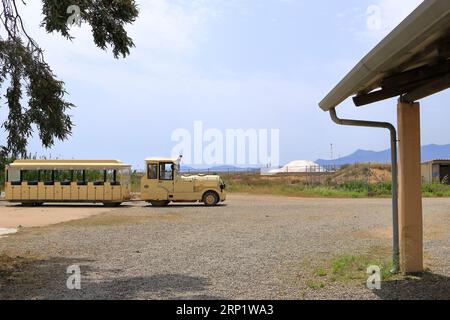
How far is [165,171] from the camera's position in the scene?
27.9 meters

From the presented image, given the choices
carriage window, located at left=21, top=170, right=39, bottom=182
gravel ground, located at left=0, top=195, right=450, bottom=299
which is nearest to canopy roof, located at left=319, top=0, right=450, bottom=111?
gravel ground, located at left=0, top=195, right=450, bottom=299

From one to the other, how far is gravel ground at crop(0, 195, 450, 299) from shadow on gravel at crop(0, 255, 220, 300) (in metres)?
0.01

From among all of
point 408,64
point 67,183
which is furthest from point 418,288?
point 67,183

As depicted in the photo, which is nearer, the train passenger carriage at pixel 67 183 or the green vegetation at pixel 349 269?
the green vegetation at pixel 349 269

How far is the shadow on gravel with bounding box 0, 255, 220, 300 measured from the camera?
7.21 metres

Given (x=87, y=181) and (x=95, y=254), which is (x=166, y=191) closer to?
(x=87, y=181)

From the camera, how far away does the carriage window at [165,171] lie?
91.0 ft

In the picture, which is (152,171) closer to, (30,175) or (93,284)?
(30,175)

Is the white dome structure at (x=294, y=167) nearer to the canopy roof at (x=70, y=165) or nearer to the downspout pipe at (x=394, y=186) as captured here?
the canopy roof at (x=70, y=165)

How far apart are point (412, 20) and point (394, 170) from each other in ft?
11.9

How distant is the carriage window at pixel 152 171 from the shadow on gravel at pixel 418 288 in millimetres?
20772

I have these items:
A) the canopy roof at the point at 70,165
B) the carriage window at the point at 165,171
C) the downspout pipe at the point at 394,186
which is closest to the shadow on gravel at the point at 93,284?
the downspout pipe at the point at 394,186
